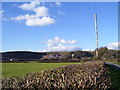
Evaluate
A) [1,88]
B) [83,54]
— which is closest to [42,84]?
[1,88]

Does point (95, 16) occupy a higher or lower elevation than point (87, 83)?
higher

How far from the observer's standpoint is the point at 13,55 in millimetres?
77000

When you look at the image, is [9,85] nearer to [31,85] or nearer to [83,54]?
[31,85]

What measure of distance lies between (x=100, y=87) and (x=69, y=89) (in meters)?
0.81

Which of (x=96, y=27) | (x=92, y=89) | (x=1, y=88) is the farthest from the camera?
(x=96, y=27)

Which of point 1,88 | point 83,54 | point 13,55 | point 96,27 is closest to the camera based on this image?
point 1,88

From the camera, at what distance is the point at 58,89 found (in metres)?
5.84

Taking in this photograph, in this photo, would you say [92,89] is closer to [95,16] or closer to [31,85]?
[31,85]

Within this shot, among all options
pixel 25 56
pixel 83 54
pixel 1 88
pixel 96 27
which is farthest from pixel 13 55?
pixel 1 88

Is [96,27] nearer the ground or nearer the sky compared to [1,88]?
nearer the sky

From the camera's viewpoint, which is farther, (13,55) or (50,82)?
(13,55)

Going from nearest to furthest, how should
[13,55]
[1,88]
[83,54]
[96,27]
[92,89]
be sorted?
[92,89] → [1,88] → [96,27] → [13,55] → [83,54]

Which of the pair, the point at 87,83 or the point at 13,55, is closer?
the point at 87,83

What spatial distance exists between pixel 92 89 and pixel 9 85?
7.40 ft
